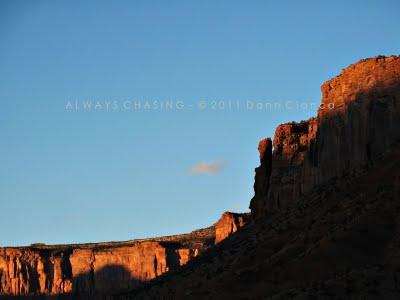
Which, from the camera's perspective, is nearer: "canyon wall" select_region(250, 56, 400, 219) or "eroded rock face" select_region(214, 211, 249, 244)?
"canyon wall" select_region(250, 56, 400, 219)

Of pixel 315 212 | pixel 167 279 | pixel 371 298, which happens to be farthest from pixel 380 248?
pixel 167 279

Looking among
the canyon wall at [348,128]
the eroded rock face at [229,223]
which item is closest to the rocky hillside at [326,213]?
the canyon wall at [348,128]

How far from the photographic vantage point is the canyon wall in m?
107

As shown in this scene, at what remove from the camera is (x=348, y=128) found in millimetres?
111375

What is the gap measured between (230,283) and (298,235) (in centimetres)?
858

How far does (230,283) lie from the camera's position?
92938 millimetres

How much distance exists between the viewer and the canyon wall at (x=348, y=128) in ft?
351

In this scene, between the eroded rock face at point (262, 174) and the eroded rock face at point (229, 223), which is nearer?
the eroded rock face at point (262, 174)

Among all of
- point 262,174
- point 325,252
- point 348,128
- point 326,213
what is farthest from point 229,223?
point 325,252

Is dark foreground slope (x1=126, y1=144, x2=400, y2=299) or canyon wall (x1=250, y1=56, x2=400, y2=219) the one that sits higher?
canyon wall (x1=250, y1=56, x2=400, y2=219)

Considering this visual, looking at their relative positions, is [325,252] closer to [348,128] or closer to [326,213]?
[326,213]

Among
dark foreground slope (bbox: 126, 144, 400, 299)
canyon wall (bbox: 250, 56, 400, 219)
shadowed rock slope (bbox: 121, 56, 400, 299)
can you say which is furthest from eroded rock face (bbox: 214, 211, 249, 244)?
dark foreground slope (bbox: 126, 144, 400, 299)

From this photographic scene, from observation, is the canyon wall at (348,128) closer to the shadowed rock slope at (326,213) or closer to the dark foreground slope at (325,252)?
the shadowed rock slope at (326,213)

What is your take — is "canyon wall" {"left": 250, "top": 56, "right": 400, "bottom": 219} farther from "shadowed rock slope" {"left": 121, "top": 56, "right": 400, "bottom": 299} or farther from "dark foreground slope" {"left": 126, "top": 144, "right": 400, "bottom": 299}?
"dark foreground slope" {"left": 126, "top": 144, "right": 400, "bottom": 299}
